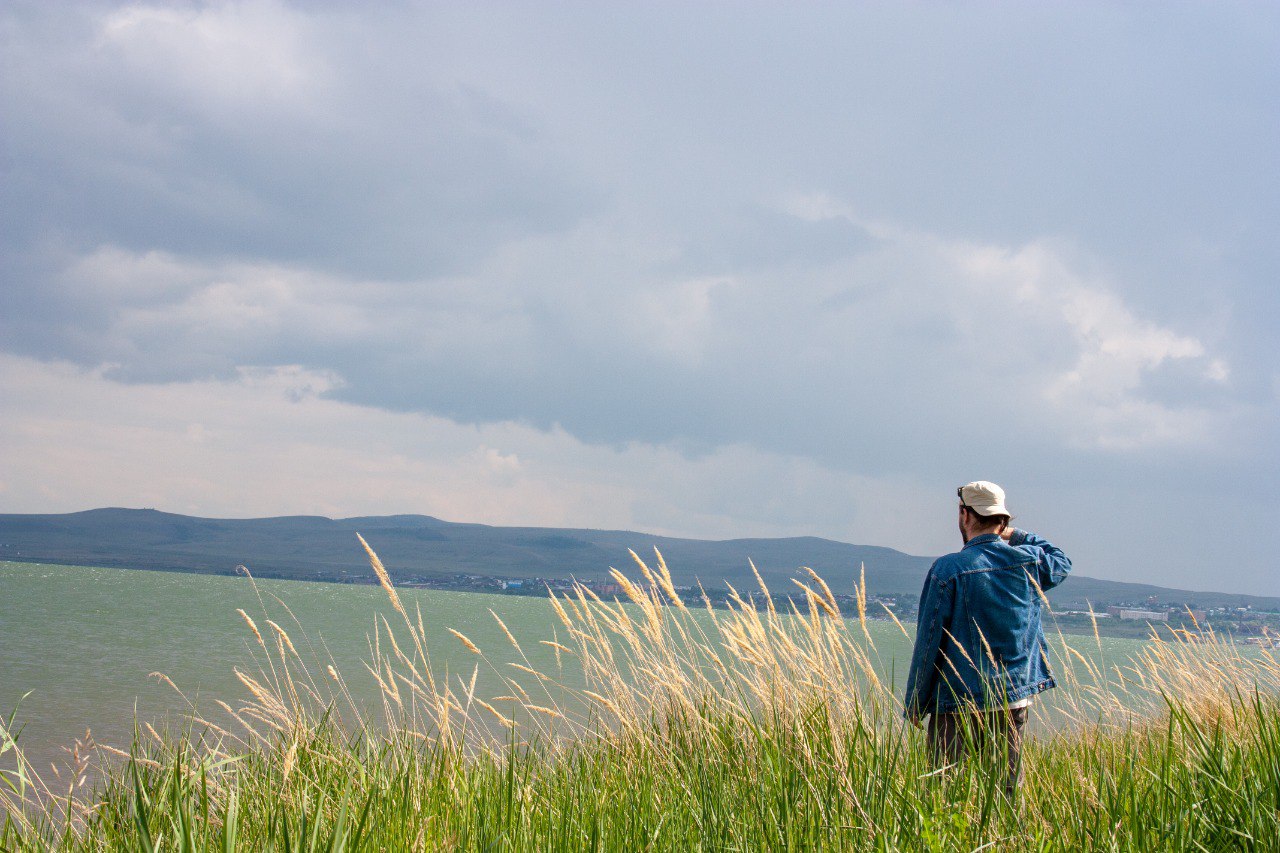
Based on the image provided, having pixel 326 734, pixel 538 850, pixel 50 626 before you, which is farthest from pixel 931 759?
pixel 50 626

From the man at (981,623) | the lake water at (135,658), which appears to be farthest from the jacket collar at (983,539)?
the lake water at (135,658)

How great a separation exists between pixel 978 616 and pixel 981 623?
49 millimetres

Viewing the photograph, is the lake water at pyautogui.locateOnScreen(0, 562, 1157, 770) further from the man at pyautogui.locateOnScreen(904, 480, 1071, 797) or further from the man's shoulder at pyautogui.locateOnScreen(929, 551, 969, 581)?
the man's shoulder at pyautogui.locateOnScreen(929, 551, 969, 581)

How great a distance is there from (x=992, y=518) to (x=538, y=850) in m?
2.87

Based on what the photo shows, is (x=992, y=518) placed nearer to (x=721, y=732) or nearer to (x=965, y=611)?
(x=965, y=611)

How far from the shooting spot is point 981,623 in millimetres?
4207

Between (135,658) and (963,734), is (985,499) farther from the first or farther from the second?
(135,658)

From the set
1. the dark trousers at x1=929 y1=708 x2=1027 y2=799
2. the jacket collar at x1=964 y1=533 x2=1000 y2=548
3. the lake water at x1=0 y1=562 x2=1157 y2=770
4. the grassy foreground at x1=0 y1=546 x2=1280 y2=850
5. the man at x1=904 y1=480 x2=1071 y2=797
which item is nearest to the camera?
the grassy foreground at x1=0 y1=546 x2=1280 y2=850

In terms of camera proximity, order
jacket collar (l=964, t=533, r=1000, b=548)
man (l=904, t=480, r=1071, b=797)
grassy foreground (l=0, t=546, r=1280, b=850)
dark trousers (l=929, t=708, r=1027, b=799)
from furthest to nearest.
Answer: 1. jacket collar (l=964, t=533, r=1000, b=548)
2. man (l=904, t=480, r=1071, b=797)
3. dark trousers (l=929, t=708, r=1027, b=799)
4. grassy foreground (l=0, t=546, r=1280, b=850)

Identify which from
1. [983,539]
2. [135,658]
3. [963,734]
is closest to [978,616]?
[983,539]

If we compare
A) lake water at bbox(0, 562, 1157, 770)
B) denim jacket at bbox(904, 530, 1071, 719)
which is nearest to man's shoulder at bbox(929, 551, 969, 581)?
denim jacket at bbox(904, 530, 1071, 719)

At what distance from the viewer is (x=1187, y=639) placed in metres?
7.57

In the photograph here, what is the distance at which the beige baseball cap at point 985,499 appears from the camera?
4.36m

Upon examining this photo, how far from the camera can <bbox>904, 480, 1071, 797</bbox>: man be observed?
4059 millimetres
